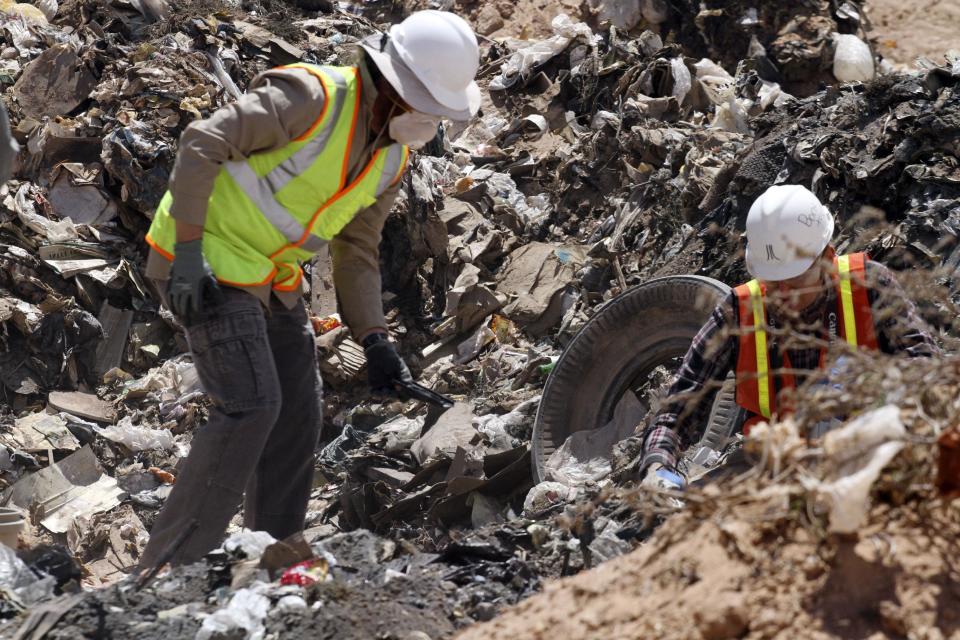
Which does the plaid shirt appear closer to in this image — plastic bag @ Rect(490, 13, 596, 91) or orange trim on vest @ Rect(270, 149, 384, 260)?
orange trim on vest @ Rect(270, 149, 384, 260)

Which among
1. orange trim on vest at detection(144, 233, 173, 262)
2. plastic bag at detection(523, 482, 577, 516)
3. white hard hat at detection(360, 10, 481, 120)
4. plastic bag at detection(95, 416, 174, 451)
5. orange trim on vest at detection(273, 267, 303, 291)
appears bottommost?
plastic bag at detection(95, 416, 174, 451)

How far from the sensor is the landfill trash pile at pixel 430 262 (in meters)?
2.95

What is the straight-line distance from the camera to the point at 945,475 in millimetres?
2078

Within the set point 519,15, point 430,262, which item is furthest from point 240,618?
point 519,15

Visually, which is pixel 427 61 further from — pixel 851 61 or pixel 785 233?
pixel 851 61

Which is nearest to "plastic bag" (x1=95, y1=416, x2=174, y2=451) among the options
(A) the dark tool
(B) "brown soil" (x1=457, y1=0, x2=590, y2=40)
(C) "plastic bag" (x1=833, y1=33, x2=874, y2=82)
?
(A) the dark tool

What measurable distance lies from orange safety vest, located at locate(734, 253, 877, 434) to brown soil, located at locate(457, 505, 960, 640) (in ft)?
4.21

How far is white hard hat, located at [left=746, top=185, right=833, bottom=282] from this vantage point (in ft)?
11.4

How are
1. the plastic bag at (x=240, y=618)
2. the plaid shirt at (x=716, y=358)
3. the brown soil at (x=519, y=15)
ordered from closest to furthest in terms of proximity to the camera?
the plastic bag at (x=240, y=618), the plaid shirt at (x=716, y=358), the brown soil at (x=519, y=15)

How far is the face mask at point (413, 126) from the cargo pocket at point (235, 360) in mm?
700

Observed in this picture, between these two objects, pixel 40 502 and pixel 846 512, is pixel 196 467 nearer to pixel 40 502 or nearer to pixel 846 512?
pixel 846 512

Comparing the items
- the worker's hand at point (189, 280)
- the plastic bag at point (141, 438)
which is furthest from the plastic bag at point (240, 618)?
the plastic bag at point (141, 438)

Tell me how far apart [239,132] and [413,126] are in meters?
0.54

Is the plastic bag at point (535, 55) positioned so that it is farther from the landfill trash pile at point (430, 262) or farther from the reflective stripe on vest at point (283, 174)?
the reflective stripe on vest at point (283, 174)
